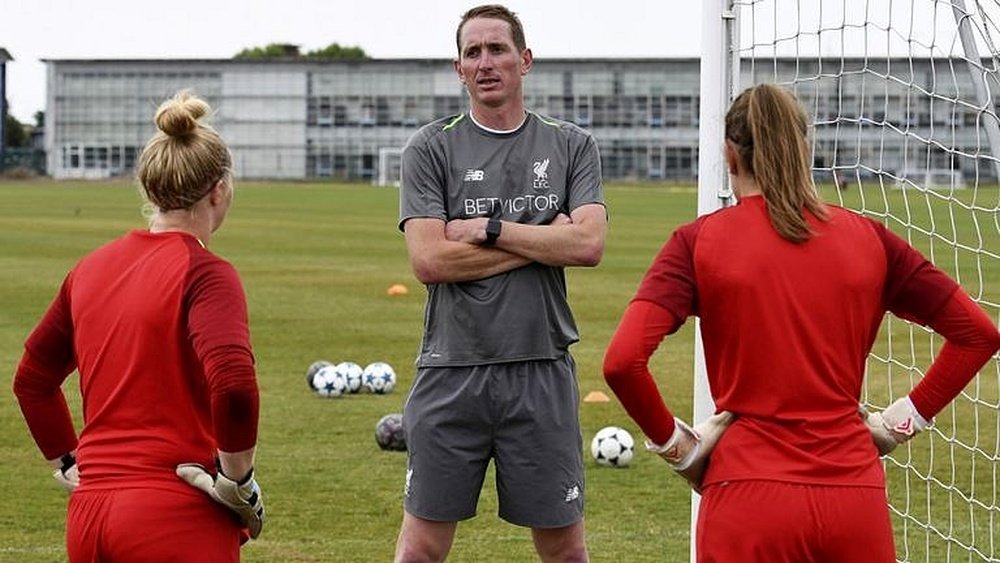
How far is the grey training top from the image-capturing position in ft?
18.7

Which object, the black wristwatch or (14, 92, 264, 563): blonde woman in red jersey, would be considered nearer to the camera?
(14, 92, 264, 563): blonde woman in red jersey

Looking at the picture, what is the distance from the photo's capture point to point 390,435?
35.2 ft

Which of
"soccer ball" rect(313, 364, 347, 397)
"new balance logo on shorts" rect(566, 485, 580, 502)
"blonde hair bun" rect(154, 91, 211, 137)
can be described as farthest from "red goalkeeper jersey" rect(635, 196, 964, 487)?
"soccer ball" rect(313, 364, 347, 397)

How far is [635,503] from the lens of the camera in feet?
30.3

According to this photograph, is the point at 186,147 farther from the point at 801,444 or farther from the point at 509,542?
the point at 509,542

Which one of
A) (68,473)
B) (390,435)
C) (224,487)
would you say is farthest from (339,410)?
(224,487)

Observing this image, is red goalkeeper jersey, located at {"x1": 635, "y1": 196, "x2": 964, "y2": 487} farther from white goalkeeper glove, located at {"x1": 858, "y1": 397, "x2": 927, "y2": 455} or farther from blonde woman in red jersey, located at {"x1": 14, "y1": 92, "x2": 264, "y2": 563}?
blonde woman in red jersey, located at {"x1": 14, "y1": 92, "x2": 264, "y2": 563}

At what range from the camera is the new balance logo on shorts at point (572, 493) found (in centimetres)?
578

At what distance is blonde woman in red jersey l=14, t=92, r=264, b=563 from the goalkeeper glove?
0.28m

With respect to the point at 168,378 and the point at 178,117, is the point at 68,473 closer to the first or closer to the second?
the point at 168,378

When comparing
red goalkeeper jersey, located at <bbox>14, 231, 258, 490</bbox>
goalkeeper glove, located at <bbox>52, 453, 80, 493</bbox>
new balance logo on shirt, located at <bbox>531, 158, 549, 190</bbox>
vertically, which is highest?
new balance logo on shirt, located at <bbox>531, 158, 549, 190</bbox>

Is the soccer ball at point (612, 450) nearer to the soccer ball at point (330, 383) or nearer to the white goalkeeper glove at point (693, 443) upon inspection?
the soccer ball at point (330, 383)

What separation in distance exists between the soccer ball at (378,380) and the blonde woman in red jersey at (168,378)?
875cm

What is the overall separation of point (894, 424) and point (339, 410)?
27.3 ft
